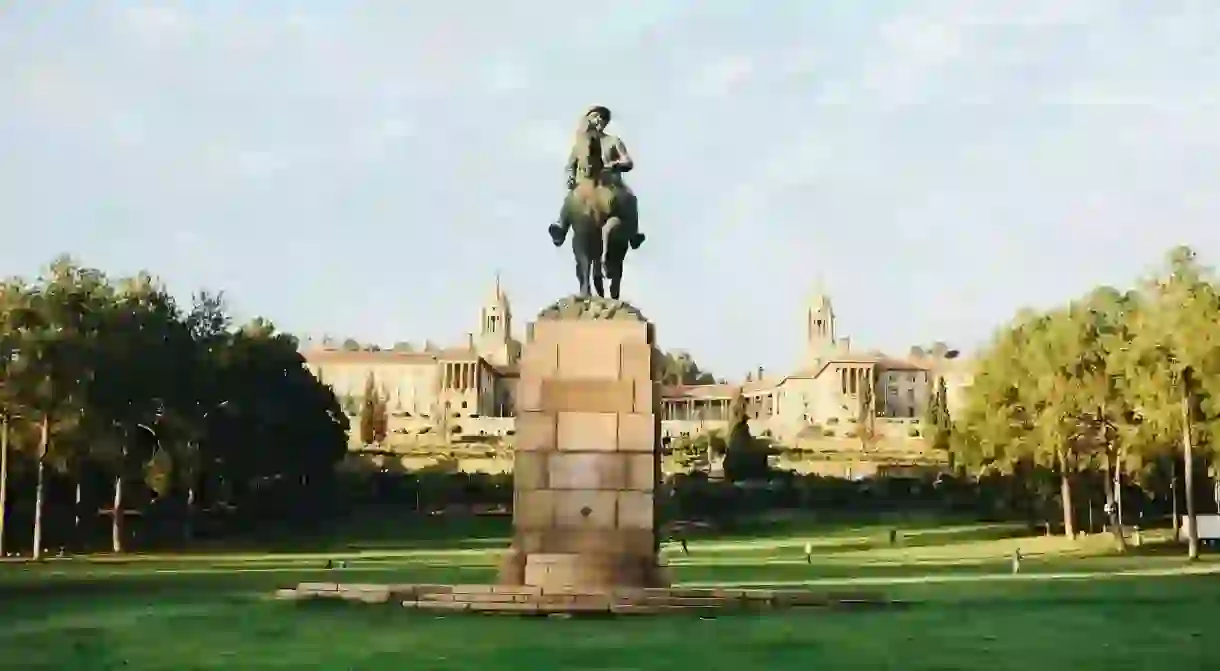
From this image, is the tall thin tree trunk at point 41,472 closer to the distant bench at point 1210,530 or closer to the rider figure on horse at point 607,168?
the rider figure on horse at point 607,168

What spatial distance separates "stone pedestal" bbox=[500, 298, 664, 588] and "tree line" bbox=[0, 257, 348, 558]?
A: 1298 inches

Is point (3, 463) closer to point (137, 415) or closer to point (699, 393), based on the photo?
point (137, 415)

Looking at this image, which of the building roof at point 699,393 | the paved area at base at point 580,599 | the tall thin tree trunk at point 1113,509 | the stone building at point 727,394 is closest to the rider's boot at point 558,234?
the paved area at base at point 580,599

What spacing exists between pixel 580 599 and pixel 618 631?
214 centimetres

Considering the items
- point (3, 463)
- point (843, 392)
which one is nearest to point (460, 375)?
point (843, 392)

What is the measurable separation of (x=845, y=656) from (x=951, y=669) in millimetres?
1233

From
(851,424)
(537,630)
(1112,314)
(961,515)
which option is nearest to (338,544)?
(1112,314)

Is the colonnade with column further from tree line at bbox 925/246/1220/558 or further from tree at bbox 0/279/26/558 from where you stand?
tree at bbox 0/279/26/558

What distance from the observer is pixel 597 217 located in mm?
21922

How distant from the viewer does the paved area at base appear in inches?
706

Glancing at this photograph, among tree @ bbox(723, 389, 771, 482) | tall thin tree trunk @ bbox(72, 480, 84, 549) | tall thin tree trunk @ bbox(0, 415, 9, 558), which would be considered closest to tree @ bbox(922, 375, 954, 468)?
tree @ bbox(723, 389, 771, 482)

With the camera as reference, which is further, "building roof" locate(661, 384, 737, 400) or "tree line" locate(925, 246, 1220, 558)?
"building roof" locate(661, 384, 737, 400)

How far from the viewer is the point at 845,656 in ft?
46.3

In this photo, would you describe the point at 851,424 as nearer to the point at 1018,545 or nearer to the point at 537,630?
the point at 1018,545
